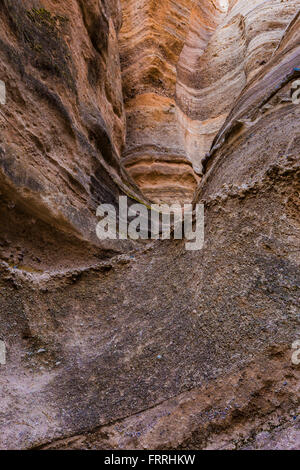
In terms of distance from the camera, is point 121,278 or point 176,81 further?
point 176,81

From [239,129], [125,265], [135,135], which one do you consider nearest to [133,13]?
[135,135]

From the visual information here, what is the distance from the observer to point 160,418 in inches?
91.7

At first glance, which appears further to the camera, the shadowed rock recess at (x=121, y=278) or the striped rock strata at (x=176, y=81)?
the striped rock strata at (x=176, y=81)

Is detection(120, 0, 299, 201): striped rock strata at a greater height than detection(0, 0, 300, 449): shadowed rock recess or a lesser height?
greater

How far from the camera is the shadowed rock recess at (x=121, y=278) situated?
91.4 inches

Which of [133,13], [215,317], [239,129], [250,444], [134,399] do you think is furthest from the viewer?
[133,13]

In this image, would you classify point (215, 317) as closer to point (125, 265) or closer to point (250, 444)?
point (250, 444)

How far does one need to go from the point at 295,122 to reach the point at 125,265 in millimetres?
2608

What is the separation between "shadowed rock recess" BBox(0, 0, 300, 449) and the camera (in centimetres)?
232

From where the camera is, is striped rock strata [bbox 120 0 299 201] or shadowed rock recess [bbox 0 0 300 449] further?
striped rock strata [bbox 120 0 299 201]

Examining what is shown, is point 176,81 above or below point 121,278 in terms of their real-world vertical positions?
above

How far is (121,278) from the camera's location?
4.20m

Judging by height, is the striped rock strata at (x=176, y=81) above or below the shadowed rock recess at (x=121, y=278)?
above
